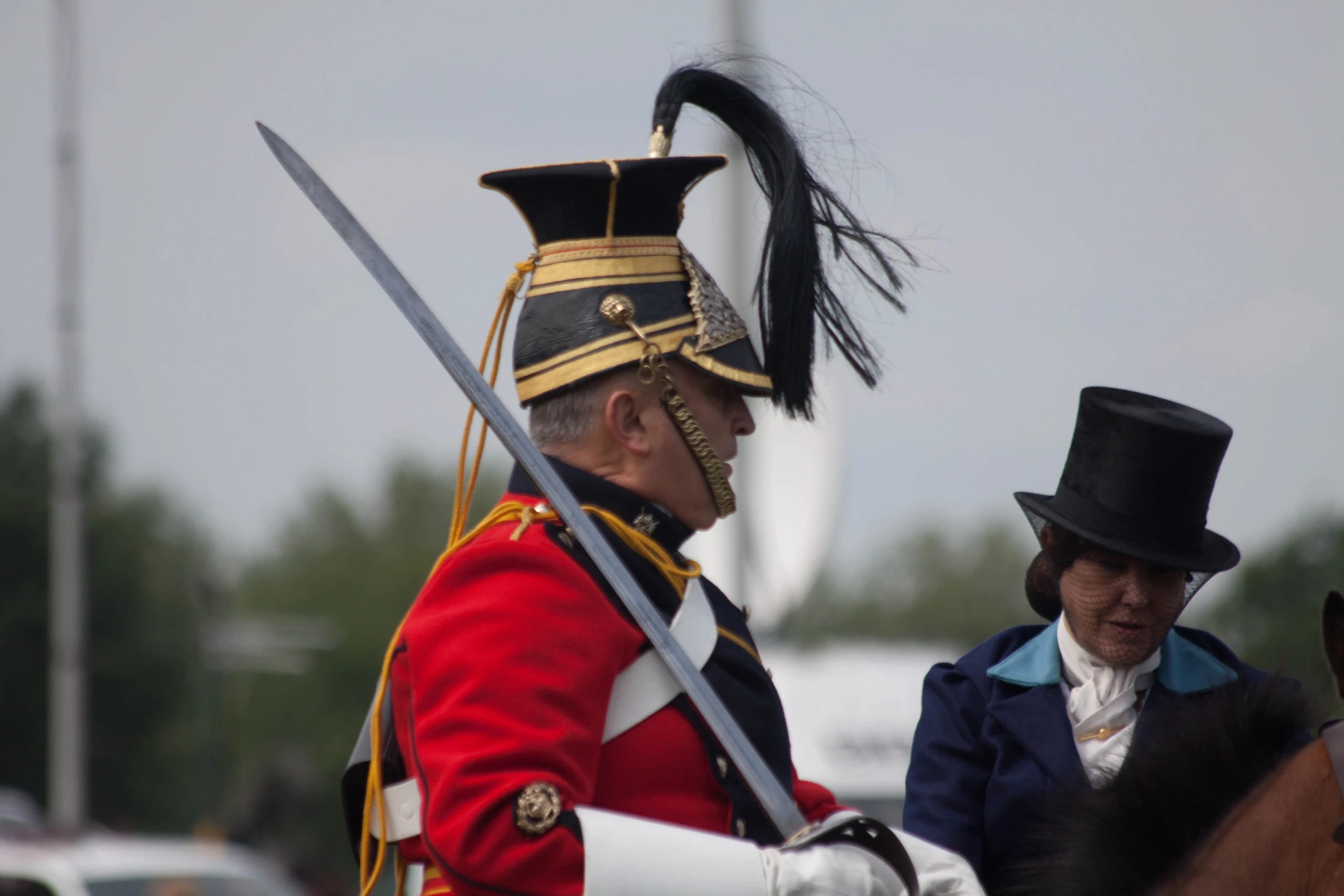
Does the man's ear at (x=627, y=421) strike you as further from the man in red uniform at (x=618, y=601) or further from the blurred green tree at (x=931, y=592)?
the blurred green tree at (x=931, y=592)

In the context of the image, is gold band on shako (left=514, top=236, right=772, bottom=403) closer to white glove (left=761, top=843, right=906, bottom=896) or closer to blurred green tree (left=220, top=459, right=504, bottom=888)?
white glove (left=761, top=843, right=906, bottom=896)

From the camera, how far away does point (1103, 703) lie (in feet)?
11.5

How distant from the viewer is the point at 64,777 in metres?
19.4

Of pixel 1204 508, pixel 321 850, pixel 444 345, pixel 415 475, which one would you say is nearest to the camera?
pixel 444 345

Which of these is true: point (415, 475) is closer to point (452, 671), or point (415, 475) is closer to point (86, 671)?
point (86, 671)

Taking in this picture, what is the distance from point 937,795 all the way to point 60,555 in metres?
17.8

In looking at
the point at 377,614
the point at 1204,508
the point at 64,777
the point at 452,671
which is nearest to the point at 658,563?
the point at 452,671

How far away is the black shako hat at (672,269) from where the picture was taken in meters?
2.96

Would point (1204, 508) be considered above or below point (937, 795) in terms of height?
above

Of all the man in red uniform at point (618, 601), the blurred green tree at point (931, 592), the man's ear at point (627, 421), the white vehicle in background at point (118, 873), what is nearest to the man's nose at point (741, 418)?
the man in red uniform at point (618, 601)

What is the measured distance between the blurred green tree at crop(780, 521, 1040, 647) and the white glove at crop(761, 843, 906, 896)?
63610 mm

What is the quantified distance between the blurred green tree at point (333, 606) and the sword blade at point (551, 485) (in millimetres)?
34976

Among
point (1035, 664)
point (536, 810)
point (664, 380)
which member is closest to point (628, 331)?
point (664, 380)

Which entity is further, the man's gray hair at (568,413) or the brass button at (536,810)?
the man's gray hair at (568,413)
